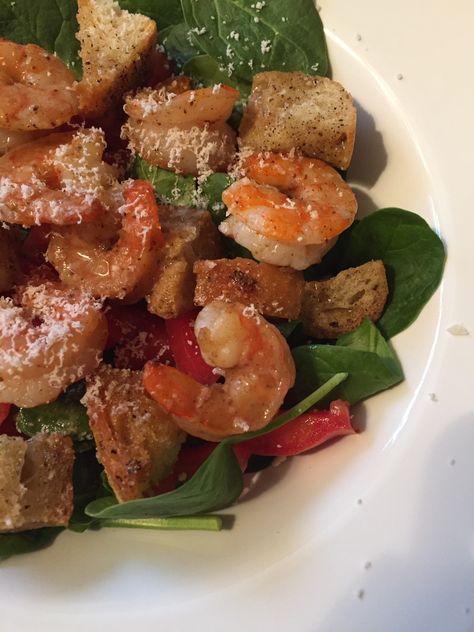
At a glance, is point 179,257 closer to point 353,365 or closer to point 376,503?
point 353,365

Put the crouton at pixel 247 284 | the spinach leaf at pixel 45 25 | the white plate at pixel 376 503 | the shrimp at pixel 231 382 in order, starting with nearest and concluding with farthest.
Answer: the white plate at pixel 376 503 < the shrimp at pixel 231 382 < the crouton at pixel 247 284 < the spinach leaf at pixel 45 25

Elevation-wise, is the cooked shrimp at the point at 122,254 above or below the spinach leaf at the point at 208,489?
above

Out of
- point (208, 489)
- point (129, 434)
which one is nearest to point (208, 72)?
point (129, 434)

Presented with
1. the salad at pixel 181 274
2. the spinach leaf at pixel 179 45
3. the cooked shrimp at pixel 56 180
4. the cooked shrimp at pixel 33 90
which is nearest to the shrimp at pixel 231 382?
the salad at pixel 181 274

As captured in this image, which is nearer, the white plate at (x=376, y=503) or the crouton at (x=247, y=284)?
the white plate at (x=376, y=503)

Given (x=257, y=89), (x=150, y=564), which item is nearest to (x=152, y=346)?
(x=150, y=564)

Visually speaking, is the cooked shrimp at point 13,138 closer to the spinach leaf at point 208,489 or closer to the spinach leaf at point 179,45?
the spinach leaf at point 179,45

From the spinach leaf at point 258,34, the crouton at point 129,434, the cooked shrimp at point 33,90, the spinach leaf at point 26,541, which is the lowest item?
the spinach leaf at point 26,541

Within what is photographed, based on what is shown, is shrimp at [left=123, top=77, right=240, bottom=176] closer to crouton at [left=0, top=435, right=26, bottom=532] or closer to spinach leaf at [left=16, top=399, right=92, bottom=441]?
spinach leaf at [left=16, top=399, right=92, bottom=441]
